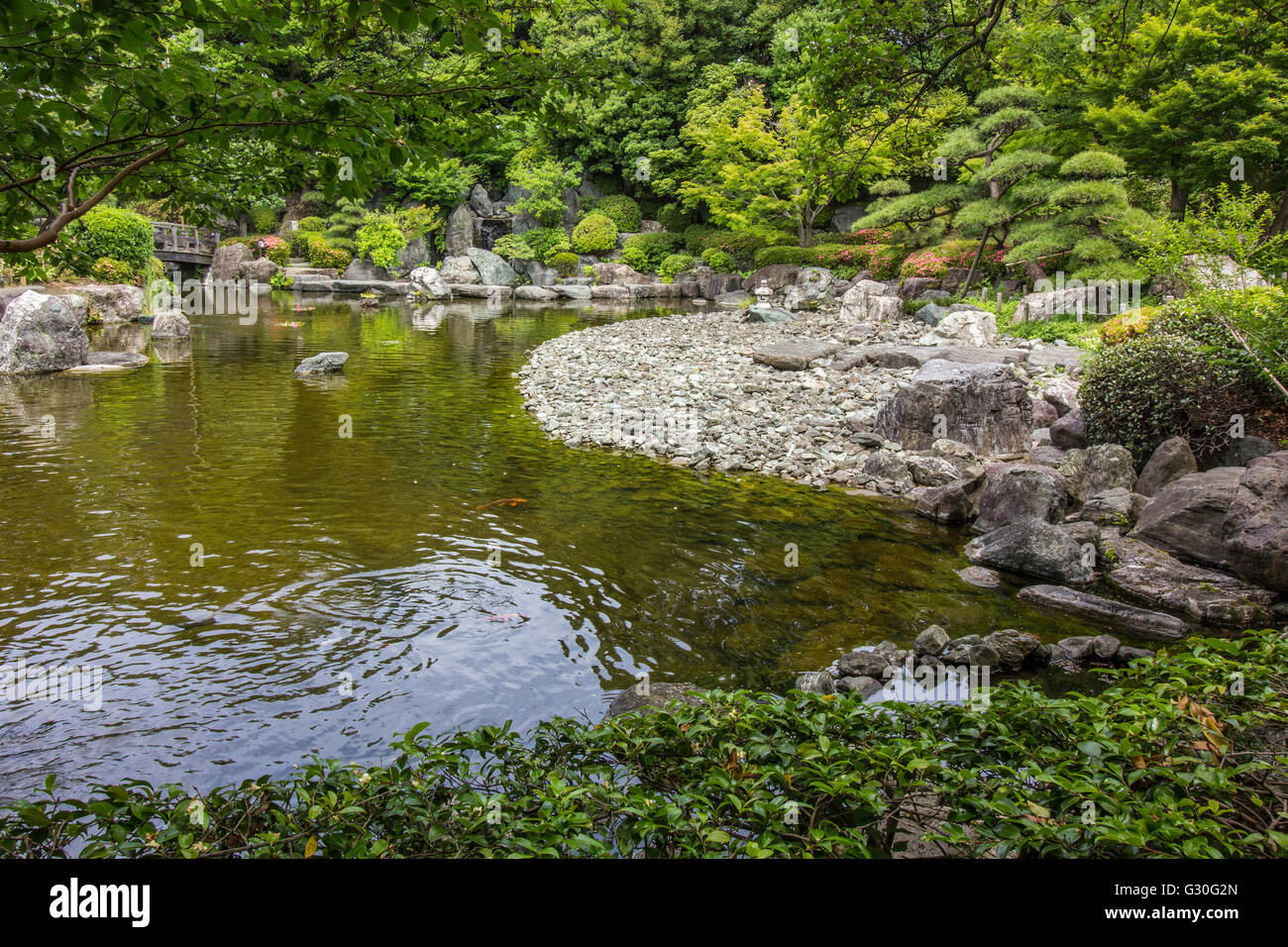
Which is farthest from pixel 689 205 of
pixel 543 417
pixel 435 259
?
pixel 543 417

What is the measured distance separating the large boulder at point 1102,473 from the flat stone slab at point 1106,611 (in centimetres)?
Result: 241

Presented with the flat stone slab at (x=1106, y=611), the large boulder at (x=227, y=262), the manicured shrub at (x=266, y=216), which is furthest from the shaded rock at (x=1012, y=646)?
the manicured shrub at (x=266, y=216)

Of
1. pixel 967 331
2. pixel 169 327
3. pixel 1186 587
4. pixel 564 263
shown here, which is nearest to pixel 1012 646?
pixel 1186 587

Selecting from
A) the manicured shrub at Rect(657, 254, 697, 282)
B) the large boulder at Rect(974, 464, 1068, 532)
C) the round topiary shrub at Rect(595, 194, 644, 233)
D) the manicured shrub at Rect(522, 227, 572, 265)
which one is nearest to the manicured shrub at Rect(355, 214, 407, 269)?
the manicured shrub at Rect(522, 227, 572, 265)

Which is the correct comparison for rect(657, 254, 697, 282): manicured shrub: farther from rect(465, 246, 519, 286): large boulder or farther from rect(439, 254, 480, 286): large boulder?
rect(439, 254, 480, 286): large boulder

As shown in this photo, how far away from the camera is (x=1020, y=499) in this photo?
8.04m

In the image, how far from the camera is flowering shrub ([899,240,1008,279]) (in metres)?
22.5

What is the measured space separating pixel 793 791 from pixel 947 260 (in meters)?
24.1

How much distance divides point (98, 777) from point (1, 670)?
1684 mm

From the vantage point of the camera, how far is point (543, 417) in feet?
41.4

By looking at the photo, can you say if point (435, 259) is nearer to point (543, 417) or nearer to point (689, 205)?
point (689, 205)

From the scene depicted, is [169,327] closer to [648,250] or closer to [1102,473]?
[1102,473]

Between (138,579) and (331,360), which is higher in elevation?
(331,360)

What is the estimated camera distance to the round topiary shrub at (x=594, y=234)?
3862cm
